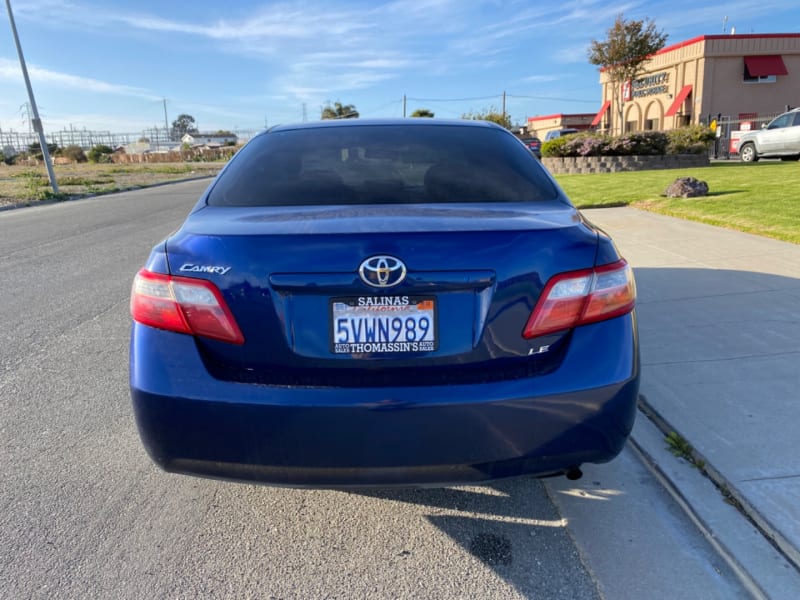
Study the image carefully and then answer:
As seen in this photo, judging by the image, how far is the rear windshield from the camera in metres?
2.69

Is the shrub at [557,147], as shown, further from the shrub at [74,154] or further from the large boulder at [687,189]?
the shrub at [74,154]

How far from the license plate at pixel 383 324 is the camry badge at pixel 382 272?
0.17 feet

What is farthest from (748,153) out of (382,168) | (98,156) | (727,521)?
(98,156)

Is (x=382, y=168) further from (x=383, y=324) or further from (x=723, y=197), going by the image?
(x=723, y=197)

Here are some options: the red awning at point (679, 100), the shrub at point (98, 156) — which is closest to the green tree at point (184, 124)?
the shrub at point (98, 156)

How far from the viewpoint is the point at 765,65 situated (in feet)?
104

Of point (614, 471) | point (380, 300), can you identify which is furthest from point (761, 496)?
point (380, 300)

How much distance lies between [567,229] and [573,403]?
598mm

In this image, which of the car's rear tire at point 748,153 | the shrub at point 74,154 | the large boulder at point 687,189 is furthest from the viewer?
the shrub at point 74,154

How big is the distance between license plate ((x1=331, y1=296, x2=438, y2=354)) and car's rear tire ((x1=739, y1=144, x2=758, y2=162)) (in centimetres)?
2352

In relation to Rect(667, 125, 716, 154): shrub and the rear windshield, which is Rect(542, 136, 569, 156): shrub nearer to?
Rect(667, 125, 716, 154): shrub

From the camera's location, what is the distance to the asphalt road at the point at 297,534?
216 centimetres

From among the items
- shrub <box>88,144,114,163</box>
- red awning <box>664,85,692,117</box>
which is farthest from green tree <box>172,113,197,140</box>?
red awning <box>664,85,692,117</box>

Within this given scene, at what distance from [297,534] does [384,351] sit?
3.21ft
